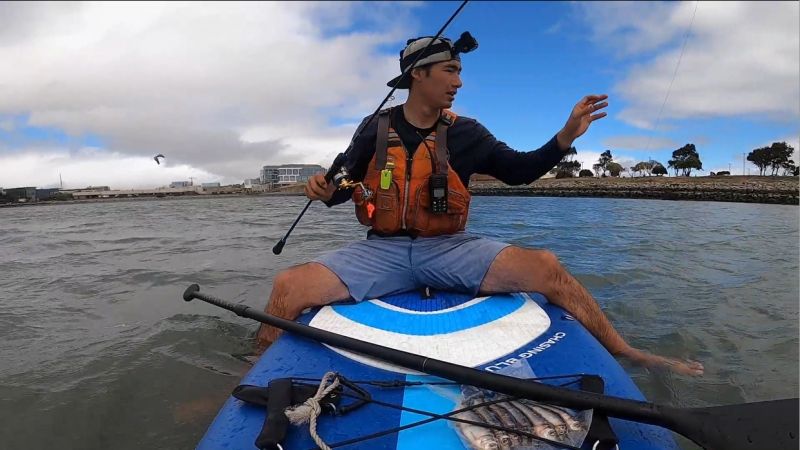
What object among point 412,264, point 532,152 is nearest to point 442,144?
point 532,152

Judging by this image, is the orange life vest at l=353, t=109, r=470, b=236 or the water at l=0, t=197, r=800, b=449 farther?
the orange life vest at l=353, t=109, r=470, b=236

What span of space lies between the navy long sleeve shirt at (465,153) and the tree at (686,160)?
102555mm

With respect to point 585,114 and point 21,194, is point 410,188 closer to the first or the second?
point 585,114

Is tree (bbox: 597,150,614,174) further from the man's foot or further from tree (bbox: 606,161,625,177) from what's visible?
the man's foot

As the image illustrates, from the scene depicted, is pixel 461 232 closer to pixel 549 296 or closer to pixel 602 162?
pixel 549 296

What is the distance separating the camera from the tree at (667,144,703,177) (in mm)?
89500

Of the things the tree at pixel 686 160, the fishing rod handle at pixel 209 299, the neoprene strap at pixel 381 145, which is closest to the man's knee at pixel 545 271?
the neoprene strap at pixel 381 145

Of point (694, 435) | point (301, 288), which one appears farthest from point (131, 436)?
point (694, 435)

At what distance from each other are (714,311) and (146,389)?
5.48 metres

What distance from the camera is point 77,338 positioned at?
14.3 feet

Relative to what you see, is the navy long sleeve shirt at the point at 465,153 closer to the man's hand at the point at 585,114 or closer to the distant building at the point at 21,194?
the man's hand at the point at 585,114

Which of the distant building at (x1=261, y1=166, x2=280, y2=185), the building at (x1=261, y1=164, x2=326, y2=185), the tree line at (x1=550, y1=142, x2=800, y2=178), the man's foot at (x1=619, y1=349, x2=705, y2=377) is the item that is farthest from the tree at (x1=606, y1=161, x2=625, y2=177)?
the man's foot at (x1=619, y1=349, x2=705, y2=377)

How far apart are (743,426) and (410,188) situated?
2234mm

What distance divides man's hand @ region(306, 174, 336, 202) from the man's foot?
233cm
